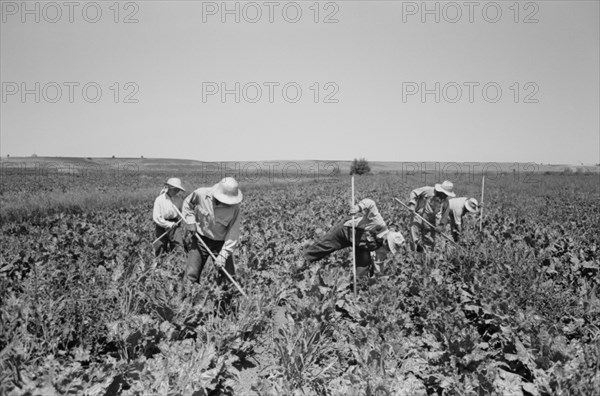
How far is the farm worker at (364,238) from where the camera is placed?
4.86 m

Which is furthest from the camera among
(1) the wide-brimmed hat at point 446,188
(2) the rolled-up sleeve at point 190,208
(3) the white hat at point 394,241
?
(1) the wide-brimmed hat at point 446,188

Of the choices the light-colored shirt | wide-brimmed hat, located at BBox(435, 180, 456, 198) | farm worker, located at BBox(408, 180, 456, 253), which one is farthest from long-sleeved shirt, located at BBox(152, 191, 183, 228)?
wide-brimmed hat, located at BBox(435, 180, 456, 198)

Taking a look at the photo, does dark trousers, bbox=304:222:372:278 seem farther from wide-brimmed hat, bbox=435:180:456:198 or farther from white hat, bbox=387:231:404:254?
wide-brimmed hat, bbox=435:180:456:198

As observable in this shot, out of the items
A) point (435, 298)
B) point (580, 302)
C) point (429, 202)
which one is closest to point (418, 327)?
point (435, 298)

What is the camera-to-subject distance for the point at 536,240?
7.48m

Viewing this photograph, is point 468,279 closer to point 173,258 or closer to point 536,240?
point 536,240

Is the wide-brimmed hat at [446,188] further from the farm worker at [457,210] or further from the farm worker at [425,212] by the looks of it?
the farm worker at [457,210]

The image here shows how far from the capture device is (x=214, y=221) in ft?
14.4

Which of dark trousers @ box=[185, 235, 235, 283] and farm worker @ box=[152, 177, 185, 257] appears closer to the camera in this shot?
dark trousers @ box=[185, 235, 235, 283]

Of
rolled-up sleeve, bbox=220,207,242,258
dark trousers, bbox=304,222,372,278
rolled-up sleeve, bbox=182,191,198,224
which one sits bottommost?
dark trousers, bbox=304,222,372,278

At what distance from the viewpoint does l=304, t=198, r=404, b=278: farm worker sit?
4.86m

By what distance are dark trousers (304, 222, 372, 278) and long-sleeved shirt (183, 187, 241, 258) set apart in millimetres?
1584

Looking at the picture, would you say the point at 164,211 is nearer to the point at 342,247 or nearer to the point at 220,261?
the point at 220,261

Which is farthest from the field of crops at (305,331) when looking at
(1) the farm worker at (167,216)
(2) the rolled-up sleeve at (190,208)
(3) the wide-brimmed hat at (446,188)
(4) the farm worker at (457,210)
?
(4) the farm worker at (457,210)
